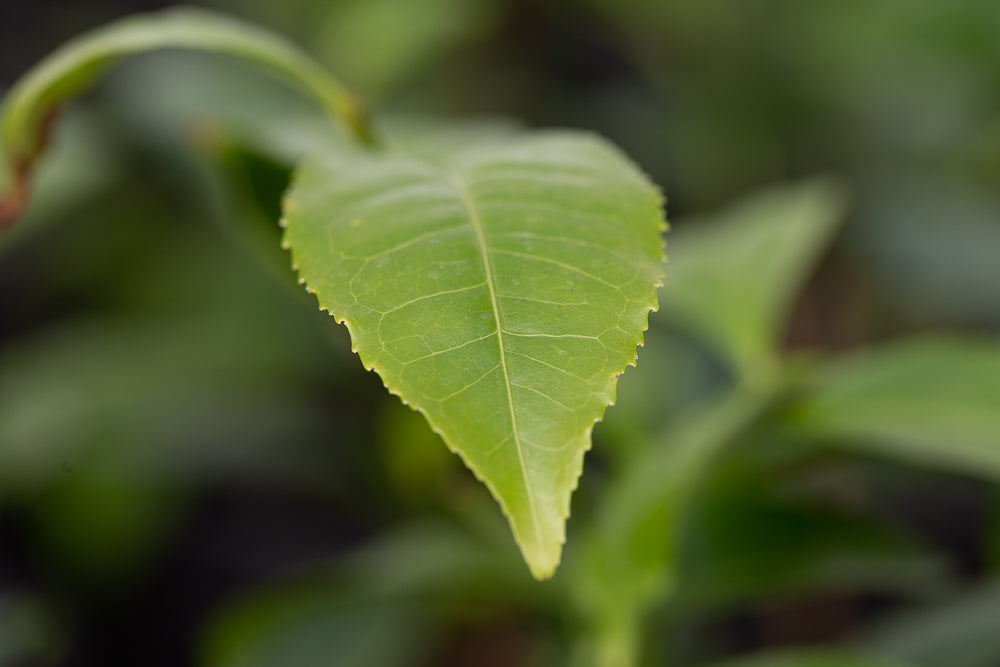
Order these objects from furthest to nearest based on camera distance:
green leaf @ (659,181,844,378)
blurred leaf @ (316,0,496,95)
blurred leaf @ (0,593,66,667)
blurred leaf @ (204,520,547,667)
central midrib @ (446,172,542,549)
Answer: blurred leaf @ (316,0,496,95) → blurred leaf @ (0,593,66,667) → blurred leaf @ (204,520,547,667) → green leaf @ (659,181,844,378) → central midrib @ (446,172,542,549)

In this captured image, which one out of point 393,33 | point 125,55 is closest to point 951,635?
point 125,55

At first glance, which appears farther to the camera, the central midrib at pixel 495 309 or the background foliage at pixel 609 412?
the background foliage at pixel 609 412

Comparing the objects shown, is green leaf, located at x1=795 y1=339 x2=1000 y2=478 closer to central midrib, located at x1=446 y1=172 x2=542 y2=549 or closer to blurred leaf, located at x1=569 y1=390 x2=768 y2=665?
blurred leaf, located at x1=569 y1=390 x2=768 y2=665

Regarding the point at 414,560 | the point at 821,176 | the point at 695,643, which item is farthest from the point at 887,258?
the point at 414,560

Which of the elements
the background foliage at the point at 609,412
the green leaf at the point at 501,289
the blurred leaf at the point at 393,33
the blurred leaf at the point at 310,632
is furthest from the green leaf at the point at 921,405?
the blurred leaf at the point at 393,33

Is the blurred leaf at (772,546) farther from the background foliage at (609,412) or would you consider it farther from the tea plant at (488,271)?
the tea plant at (488,271)

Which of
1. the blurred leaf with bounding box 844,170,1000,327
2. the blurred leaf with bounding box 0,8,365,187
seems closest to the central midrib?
the blurred leaf with bounding box 0,8,365,187
